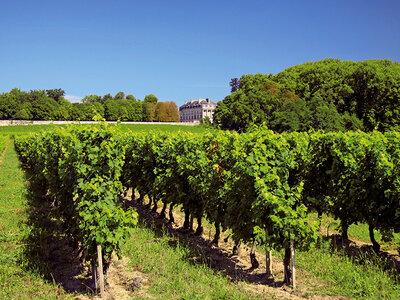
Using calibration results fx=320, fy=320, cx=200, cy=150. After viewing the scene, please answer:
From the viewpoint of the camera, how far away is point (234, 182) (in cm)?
801

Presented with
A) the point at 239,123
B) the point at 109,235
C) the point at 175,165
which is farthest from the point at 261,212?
the point at 239,123

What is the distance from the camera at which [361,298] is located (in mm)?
5922

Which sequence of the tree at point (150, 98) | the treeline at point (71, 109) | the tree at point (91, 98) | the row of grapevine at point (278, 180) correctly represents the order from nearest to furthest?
the row of grapevine at point (278, 180) → the treeline at point (71, 109) → the tree at point (91, 98) → the tree at point (150, 98)

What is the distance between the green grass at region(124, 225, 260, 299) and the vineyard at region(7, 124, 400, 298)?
1.09 meters

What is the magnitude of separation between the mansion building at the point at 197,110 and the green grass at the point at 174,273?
13607cm

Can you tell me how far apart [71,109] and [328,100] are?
8347 cm

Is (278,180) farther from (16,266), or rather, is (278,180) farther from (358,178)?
(16,266)

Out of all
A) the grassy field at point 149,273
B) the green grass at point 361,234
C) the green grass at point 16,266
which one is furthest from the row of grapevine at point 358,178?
the green grass at point 16,266

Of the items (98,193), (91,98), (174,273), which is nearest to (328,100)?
(174,273)

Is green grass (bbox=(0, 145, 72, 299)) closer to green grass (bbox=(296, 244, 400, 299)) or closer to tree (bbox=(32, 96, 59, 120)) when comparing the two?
green grass (bbox=(296, 244, 400, 299))

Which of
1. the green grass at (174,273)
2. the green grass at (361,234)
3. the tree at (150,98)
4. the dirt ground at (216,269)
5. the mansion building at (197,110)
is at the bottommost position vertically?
the green grass at (361,234)

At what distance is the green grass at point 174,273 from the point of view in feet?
19.3

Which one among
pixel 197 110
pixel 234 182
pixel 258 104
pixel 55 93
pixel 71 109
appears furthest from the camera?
pixel 197 110

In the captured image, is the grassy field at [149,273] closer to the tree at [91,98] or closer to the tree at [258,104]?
the tree at [258,104]
